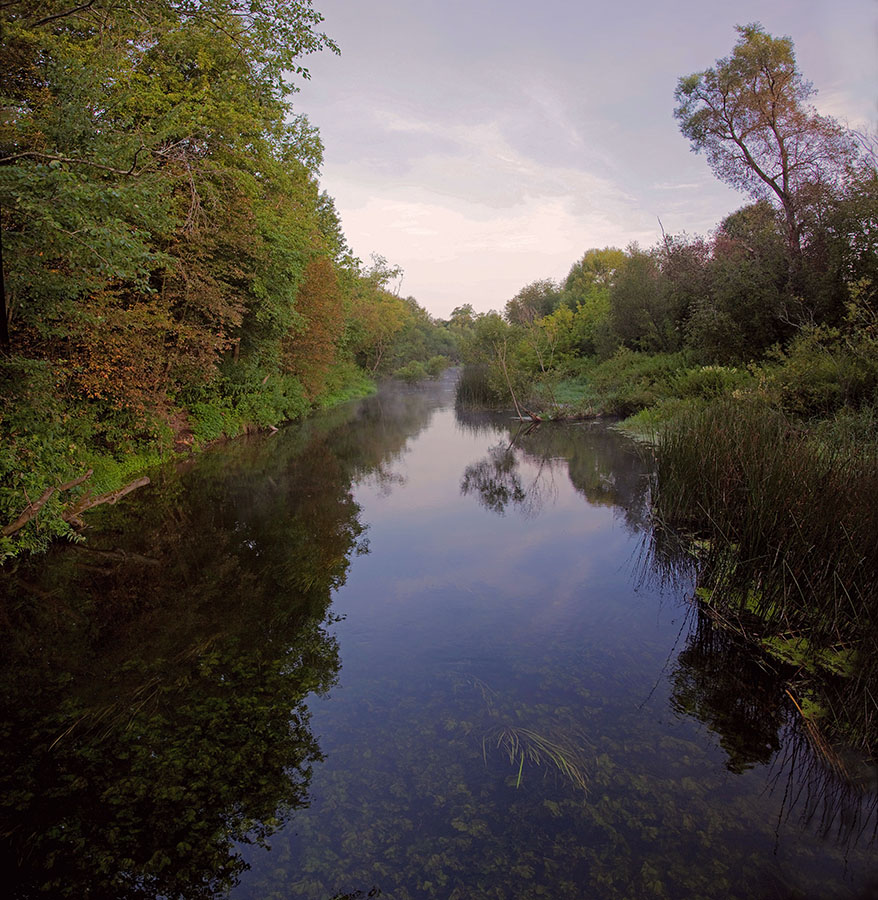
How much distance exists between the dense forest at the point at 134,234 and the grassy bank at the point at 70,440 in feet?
0.11

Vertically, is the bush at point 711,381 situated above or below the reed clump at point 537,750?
above

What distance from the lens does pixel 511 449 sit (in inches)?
566

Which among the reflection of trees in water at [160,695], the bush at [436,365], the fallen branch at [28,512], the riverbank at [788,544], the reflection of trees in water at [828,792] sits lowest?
the reflection of trees in water at [160,695]

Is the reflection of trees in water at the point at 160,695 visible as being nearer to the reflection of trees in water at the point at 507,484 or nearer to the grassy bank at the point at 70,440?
the grassy bank at the point at 70,440

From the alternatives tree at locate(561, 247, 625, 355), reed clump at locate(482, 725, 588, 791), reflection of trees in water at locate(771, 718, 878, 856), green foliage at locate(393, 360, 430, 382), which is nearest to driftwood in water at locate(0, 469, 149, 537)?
reed clump at locate(482, 725, 588, 791)

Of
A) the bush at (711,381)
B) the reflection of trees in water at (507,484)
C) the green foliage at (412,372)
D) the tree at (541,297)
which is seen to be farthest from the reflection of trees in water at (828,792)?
the green foliage at (412,372)

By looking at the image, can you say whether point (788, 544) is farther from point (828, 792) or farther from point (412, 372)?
point (412, 372)

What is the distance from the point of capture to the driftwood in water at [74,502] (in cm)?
625

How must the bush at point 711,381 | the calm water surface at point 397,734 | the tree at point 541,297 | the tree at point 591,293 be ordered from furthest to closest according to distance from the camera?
the tree at point 541,297 → the tree at point 591,293 → the bush at point 711,381 → the calm water surface at point 397,734

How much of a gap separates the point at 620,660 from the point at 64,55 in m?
10.8

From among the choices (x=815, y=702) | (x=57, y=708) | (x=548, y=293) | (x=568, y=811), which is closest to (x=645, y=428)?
(x=815, y=702)

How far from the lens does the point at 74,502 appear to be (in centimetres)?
767

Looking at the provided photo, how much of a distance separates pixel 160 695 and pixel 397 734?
1.76 meters

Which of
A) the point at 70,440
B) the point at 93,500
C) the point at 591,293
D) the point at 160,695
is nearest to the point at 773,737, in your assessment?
the point at 160,695
